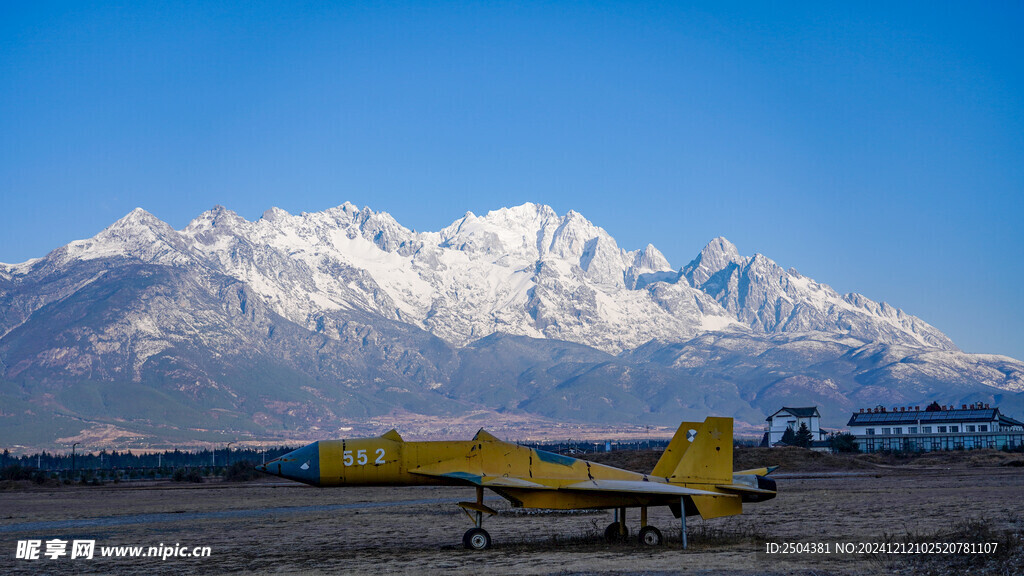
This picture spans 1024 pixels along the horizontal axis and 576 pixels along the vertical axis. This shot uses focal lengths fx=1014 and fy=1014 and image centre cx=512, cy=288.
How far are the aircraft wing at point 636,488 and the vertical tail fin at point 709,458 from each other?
3.55ft

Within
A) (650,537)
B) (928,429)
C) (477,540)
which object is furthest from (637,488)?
(928,429)

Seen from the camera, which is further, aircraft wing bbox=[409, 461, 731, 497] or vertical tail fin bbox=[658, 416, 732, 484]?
vertical tail fin bbox=[658, 416, 732, 484]

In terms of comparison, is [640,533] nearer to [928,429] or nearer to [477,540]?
[477,540]

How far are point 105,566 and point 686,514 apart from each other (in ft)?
55.3

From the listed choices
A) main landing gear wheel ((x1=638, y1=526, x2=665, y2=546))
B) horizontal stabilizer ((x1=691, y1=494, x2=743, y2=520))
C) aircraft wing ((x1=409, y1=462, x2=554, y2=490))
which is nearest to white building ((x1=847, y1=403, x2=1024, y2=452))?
horizontal stabilizer ((x1=691, y1=494, x2=743, y2=520))

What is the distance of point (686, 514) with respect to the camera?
30.4 meters

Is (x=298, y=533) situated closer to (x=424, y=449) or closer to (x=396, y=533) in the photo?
(x=396, y=533)

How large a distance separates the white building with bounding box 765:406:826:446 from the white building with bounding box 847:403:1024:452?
6.74 metres

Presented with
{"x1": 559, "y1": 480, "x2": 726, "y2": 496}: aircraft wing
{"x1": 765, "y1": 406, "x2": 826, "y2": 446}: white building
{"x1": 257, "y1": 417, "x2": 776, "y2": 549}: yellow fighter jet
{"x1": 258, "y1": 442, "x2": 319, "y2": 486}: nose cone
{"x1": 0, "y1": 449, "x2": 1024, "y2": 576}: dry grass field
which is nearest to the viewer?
{"x1": 0, "y1": 449, "x2": 1024, "y2": 576}: dry grass field

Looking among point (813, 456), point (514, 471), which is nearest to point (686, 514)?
point (514, 471)

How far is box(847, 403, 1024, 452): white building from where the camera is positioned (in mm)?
157875

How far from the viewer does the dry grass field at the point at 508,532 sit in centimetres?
2564

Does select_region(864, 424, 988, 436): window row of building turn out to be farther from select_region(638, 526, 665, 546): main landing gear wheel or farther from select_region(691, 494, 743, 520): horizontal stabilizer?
select_region(638, 526, 665, 546): main landing gear wheel

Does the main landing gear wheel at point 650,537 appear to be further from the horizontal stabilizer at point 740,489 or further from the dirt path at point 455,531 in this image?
the horizontal stabilizer at point 740,489
